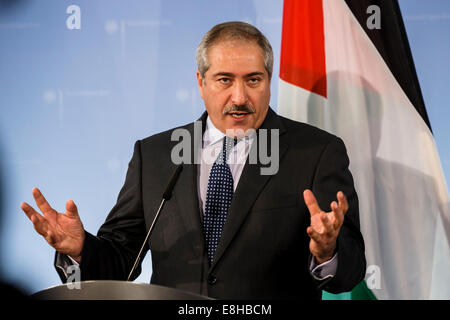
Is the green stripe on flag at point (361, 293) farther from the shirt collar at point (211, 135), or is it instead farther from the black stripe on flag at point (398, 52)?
the shirt collar at point (211, 135)

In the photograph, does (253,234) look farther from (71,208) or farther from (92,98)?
(92,98)

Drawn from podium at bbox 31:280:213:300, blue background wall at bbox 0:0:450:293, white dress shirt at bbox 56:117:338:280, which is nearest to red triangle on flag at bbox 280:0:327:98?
blue background wall at bbox 0:0:450:293

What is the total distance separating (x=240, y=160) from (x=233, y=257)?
0.35m

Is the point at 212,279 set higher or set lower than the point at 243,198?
lower

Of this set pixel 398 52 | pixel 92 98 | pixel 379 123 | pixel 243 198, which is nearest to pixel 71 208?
pixel 243 198

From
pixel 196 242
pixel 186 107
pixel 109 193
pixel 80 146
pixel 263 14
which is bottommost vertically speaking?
pixel 196 242

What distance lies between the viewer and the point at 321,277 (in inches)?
63.6

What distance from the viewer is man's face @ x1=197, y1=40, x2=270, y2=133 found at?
189cm

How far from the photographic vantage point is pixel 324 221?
1426 millimetres

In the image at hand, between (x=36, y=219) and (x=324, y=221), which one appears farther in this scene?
(x=36, y=219)

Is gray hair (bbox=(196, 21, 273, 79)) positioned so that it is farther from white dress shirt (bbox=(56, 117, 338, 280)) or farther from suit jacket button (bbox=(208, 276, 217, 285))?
suit jacket button (bbox=(208, 276, 217, 285))

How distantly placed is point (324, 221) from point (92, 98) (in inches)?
63.3
